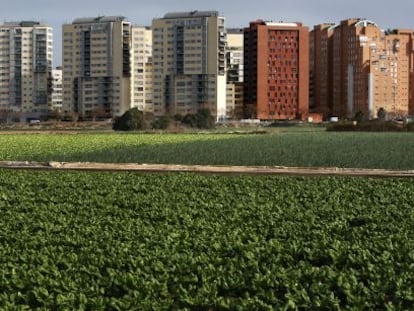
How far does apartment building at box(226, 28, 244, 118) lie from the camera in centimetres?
13386

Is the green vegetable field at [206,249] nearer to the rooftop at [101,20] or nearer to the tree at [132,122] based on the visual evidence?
the tree at [132,122]

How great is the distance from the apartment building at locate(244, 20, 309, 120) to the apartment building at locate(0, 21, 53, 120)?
45.5 metres

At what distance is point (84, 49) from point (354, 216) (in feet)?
417

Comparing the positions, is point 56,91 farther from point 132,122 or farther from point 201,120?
point 132,122

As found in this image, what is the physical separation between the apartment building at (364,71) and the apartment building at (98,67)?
38.0 metres

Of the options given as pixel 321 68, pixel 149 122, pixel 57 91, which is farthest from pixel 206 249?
pixel 57 91

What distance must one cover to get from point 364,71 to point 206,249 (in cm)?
12935

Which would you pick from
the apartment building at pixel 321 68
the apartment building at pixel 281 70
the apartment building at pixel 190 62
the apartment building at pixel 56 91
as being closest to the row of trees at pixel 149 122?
the apartment building at pixel 190 62

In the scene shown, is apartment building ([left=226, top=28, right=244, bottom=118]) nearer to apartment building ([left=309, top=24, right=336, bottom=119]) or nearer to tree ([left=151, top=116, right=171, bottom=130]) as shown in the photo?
apartment building ([left=309, top=24, right=336, bottom=119])

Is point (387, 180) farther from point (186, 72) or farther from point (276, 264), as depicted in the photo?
point (186, 72)

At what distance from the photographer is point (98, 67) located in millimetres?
134125

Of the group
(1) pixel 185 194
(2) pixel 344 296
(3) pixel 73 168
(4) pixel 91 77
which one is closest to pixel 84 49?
(4) pixel 91 77

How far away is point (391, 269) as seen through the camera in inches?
337

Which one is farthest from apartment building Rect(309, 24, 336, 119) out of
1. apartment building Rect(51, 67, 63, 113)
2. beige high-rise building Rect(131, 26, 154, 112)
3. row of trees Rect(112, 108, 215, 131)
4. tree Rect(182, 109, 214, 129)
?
row of trees Rect(112, 108, 215, 131)
